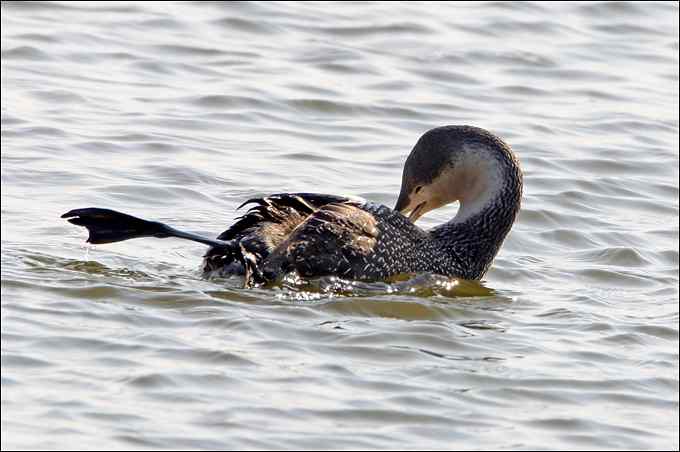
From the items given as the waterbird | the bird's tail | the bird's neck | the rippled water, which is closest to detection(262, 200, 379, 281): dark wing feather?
the waterbird

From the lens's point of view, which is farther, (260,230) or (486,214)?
(486,214)

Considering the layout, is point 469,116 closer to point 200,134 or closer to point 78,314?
point 200,134

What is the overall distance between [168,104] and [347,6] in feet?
14.9

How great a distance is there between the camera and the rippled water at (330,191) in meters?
6.49

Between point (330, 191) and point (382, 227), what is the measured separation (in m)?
2.49

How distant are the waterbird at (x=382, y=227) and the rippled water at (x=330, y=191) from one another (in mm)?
141

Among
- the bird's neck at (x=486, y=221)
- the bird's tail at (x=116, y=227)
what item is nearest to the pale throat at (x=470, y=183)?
the bird's neck at (x=486, y=221)

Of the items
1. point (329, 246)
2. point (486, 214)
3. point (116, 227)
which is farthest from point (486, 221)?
point (116, 227)

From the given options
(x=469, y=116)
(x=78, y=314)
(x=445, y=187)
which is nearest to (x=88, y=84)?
(x=469, y=116)

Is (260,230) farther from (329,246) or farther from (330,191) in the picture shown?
(330,191)

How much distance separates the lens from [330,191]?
1071 centimetres

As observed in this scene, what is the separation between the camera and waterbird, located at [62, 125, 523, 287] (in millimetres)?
7906

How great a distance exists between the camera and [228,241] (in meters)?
8.05

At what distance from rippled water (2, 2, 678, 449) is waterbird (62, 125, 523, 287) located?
0.14 meters
